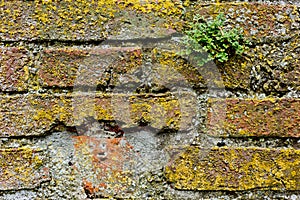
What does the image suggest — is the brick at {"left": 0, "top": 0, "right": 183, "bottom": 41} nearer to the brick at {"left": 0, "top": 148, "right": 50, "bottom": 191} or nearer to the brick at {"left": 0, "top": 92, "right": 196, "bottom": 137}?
the brick at {"left": 0, "top": 92, "right": 196, "bottom": 137}

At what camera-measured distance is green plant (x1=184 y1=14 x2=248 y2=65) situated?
0.64m

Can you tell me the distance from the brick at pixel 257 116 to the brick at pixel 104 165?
197 mm

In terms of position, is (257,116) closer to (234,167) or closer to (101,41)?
(234,167)

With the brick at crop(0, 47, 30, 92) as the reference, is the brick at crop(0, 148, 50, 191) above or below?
below

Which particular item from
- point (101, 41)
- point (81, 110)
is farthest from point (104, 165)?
point (101, 41)

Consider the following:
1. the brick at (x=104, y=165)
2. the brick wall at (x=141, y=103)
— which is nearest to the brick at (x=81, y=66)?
the brick wall at (x=141, y=103)

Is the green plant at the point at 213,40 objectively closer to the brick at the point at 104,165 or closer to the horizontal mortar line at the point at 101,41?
the horizontal mortar line at the point at 101,41

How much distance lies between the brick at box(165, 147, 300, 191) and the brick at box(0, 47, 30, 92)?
1.13ft

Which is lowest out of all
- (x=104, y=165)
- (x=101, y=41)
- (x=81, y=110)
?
(x=104, y=165)

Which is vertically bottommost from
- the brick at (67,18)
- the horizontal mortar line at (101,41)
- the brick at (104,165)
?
the brick at (104,165)

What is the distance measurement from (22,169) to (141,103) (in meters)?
0.27

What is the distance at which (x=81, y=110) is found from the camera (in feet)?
2.14

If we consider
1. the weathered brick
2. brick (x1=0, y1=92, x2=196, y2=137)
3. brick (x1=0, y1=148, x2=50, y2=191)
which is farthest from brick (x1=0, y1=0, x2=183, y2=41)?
brick (x1=0, y1=148, x2=50, y2=191)

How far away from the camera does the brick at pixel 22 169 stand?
652mm
